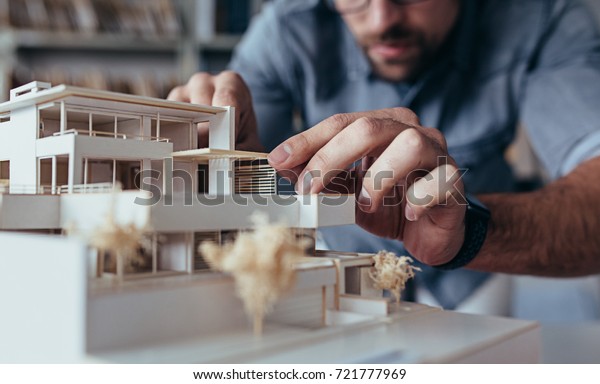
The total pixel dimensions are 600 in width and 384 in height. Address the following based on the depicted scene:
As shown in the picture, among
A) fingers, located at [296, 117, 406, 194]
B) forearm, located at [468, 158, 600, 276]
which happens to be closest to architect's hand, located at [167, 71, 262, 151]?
fingers, located at [296, 117, 406, 194]

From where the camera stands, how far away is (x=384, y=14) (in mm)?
3186

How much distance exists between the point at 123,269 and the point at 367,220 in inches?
41.9

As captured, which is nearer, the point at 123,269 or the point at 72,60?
the point at 123,269

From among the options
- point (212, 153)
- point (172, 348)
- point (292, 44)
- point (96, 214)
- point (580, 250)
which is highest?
point (292, 44)

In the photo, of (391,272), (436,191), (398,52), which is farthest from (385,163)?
(398,52)

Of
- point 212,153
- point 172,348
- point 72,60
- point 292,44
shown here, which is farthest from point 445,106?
point 72,60

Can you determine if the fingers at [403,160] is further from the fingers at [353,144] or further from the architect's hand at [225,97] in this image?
the architect's hand at [225,97]

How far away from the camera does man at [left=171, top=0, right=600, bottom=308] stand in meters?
2.18

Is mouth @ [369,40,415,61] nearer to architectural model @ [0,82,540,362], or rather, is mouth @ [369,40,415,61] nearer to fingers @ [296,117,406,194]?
architectural model @ [0,82,540,362]

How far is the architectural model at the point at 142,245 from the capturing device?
5.55 ft

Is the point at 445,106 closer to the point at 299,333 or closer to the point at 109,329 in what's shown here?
the point at 299,333

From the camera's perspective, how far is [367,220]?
2631 mm

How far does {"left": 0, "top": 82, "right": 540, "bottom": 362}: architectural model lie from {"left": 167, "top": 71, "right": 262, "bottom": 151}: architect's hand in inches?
6.8

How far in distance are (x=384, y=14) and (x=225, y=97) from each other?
3.15 ft
